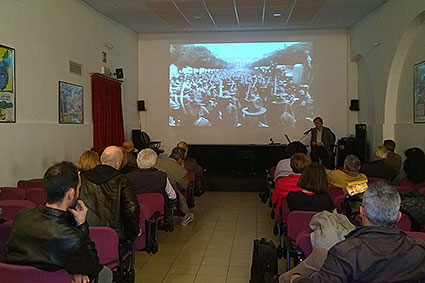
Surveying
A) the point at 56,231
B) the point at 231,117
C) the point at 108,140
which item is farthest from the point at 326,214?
the point at 231,117

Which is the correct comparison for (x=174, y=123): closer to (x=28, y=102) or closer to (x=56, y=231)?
(x=28, y=102)

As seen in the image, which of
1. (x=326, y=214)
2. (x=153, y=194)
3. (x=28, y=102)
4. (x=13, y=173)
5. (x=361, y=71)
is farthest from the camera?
(x=361, y=71)

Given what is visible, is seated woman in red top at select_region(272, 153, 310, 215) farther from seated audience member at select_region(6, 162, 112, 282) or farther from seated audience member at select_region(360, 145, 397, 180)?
seated audience member at select_region(6, 162, 112, 282)

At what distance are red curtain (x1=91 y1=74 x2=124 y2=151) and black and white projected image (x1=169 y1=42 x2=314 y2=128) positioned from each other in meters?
2.14

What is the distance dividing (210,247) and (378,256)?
369 cm

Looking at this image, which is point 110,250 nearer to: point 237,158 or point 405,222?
point 405,222

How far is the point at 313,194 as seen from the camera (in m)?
4.17

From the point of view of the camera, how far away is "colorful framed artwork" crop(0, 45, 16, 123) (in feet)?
19.9

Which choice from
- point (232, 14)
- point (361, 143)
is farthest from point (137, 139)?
point (361, 143)

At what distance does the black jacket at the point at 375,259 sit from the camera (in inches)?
78.1

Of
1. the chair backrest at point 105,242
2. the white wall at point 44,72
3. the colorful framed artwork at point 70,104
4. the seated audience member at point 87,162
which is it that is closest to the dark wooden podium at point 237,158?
the white wall at point 44,72

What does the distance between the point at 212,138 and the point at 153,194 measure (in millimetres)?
7281

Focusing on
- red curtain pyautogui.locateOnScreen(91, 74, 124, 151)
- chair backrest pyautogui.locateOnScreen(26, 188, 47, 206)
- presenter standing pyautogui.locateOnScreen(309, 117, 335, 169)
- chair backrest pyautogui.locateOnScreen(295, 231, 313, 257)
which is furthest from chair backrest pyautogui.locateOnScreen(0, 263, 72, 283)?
presenter standing pyautogui.locateOnScreen(309, 117, 335, 169)

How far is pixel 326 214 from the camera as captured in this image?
3021 millimetres
